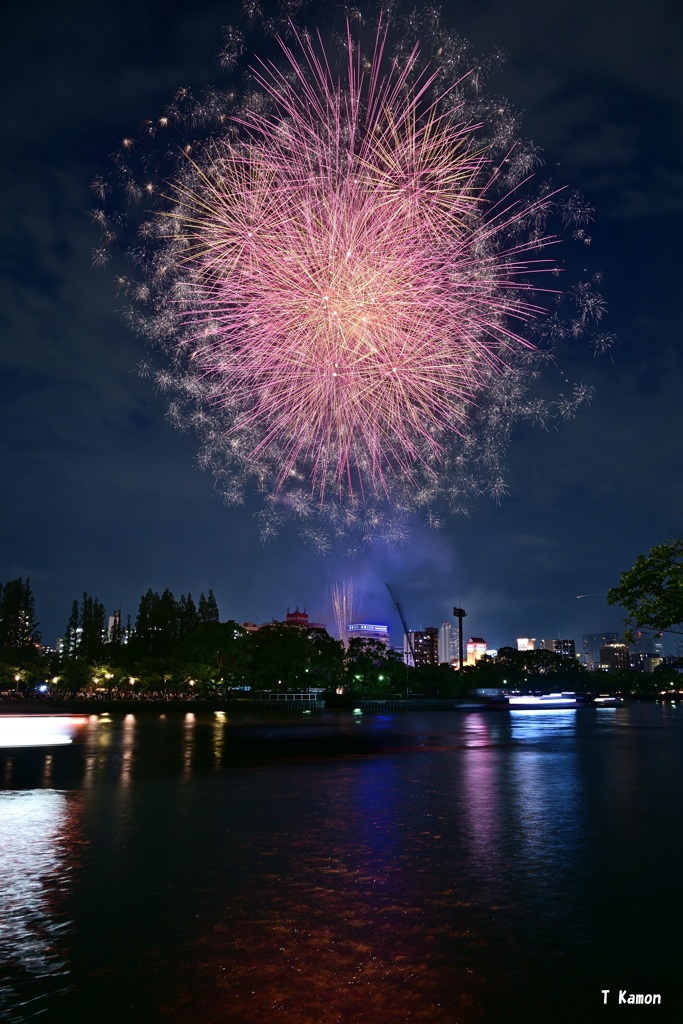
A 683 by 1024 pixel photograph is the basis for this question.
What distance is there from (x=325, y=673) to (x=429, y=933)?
124129 mm

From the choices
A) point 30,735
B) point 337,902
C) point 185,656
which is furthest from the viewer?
point 185,656

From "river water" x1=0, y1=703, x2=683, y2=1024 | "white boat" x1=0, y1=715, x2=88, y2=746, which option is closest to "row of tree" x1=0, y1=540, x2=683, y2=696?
"white boat" x1=0, y1=715, x2=88, y2=746

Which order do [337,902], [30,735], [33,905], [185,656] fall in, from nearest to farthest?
1. [33,905]
2. [337,902]
3. [30,735]
4. [185,656]

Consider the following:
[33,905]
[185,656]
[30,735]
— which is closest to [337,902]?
[33,905]

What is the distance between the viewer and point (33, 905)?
10.9m

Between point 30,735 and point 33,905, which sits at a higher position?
point 33,905

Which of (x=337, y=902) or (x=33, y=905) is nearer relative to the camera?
(x=33, y=905)

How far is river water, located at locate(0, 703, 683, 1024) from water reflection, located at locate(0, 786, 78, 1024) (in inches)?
1.6

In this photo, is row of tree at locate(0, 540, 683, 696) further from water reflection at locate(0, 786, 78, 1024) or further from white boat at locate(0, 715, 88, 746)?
water reflection at locate(0, 786, 78, 1024)

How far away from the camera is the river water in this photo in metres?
7.79

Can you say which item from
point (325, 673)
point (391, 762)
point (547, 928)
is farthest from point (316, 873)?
point (325, 673)

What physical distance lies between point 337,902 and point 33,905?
14.8ft

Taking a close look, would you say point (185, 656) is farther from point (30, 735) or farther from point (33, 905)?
point (33, 905)

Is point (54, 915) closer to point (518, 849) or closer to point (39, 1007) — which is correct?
point (39, 1007)
